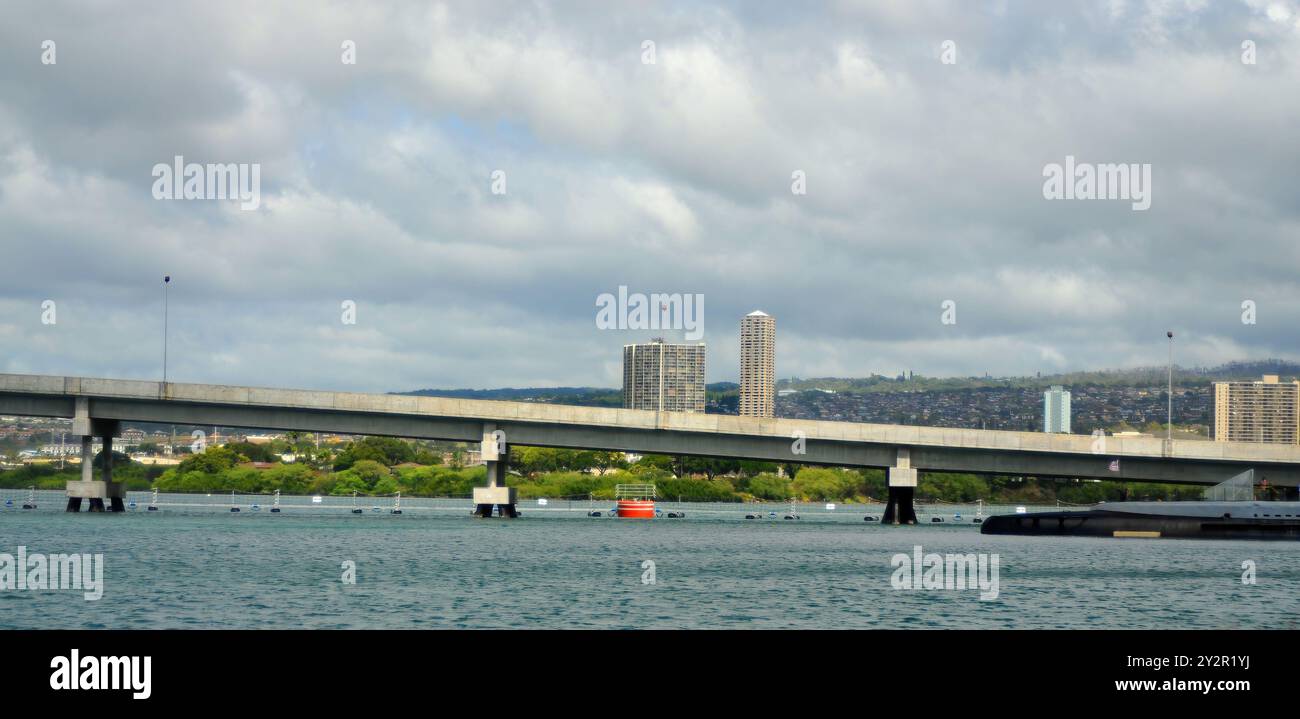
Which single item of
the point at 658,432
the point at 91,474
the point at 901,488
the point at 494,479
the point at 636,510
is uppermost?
the point at 658,432

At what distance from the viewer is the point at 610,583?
203 feet

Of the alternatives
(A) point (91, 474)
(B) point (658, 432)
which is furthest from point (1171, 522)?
(A) point (91, 474)

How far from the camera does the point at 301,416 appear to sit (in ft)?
422

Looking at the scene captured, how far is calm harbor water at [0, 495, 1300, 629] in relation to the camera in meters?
48.0

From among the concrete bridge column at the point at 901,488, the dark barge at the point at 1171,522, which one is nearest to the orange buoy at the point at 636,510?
the concrete bridge column at the point at 901,488

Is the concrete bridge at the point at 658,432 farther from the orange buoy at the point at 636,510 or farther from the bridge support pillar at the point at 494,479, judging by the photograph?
the orange buoy at the point at 636,510

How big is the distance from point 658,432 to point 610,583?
66894 mm

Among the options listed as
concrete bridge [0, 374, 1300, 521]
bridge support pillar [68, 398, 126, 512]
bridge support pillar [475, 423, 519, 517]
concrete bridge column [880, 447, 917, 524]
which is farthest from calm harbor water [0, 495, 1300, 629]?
bridge support pillar [68, 398, 126, 512]

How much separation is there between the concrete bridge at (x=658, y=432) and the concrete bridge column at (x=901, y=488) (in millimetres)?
173

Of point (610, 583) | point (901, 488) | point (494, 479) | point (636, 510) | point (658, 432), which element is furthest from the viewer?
point (636, 510)

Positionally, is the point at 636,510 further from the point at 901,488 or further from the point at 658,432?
the point at 901,488
